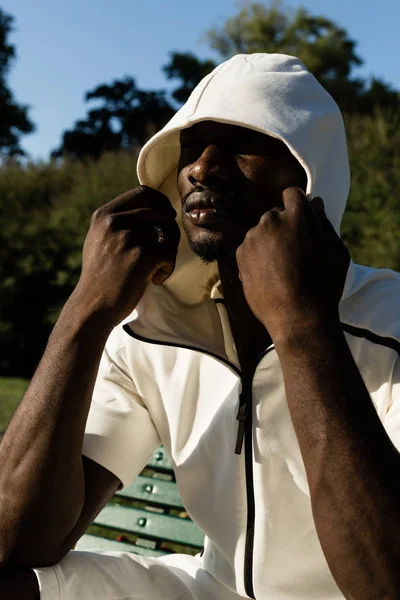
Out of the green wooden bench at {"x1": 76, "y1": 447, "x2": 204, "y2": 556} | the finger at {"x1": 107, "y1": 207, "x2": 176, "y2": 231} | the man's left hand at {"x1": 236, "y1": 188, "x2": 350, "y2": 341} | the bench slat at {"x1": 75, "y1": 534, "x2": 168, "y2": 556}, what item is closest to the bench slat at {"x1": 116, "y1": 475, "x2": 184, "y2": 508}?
the green wooden bench at {"x1": 76, "y1": 447, "x2": 204, "y2": 556}

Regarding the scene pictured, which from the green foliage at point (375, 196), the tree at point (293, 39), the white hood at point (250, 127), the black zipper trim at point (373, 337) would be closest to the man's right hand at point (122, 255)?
the white hood at point (250, 127)

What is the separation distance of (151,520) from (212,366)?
1.09m

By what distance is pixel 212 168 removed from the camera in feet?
7.86

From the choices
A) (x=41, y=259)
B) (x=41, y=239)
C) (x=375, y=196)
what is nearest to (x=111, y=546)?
(x=375, y=196)

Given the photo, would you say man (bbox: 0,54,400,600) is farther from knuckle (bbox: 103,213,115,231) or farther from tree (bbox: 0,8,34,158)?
tree (bbox: 0,8,34,158)

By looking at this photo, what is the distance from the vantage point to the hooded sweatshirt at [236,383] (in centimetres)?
219

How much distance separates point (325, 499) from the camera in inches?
64.0

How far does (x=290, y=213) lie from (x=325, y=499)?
705 millimetres

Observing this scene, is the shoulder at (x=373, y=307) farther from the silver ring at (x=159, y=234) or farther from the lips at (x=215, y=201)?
the silver ring at (x=159, y=234)

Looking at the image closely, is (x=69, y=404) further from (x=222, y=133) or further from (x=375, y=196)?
(x=375, y=196)

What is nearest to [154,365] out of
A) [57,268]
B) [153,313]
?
[153,313]

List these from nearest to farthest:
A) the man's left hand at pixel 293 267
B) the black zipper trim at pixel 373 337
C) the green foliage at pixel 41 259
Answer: the man's left hand at pixel 293 267 < the black zipper trim at pixel 373 337 < the green foliage at pixel 41 259

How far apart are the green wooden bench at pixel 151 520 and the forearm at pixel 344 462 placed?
167 cm

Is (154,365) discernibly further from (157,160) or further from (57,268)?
(57,268)
